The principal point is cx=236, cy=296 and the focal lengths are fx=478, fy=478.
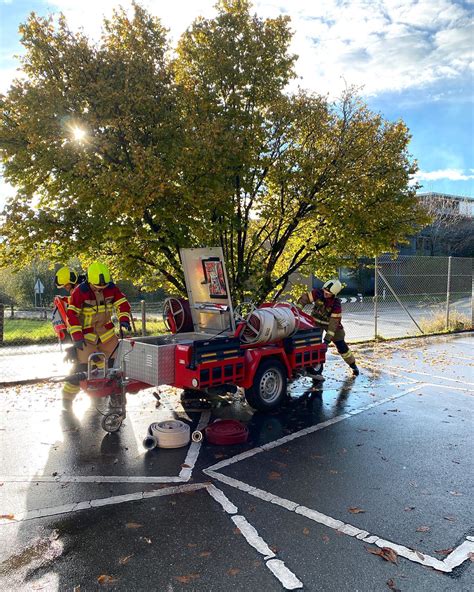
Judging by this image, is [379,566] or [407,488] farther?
[407,488]

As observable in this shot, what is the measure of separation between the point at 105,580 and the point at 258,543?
1.06 m

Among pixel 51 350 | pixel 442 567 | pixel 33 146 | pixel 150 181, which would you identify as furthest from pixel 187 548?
pixel 51 350

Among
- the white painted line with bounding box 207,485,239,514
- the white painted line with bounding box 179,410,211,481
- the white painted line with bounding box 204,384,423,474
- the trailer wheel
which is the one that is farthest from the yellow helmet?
the white painted line with bounding box 207,485,239,514

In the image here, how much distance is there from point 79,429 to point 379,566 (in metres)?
4.17

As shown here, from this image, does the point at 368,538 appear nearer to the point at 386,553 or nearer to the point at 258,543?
the point at 386,553

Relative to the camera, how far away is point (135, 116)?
6.75 m

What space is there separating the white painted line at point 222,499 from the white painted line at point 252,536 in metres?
0.11

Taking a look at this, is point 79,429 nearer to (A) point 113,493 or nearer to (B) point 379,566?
(A) point 113,493

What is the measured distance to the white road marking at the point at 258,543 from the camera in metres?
3.01

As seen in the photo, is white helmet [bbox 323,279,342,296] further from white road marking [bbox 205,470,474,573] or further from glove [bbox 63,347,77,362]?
white road marking [bbox 205,470,474,573]

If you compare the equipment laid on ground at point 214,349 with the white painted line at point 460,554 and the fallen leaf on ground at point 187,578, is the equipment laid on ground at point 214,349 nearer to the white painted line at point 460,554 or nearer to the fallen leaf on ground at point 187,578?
the fallen leaf on ground at point 187,578

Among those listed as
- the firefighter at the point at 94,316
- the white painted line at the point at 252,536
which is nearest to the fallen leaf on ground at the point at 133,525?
the white painted line at the point at 252,536

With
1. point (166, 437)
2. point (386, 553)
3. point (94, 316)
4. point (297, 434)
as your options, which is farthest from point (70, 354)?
point (386, 553)

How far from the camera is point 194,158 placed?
675cm
